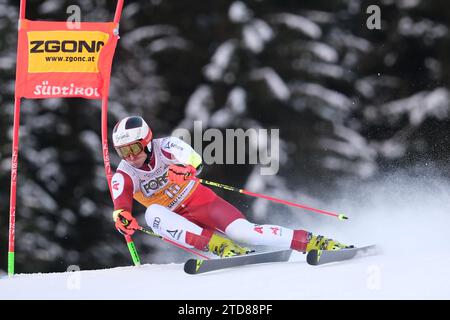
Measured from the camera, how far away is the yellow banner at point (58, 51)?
6336 millimetres

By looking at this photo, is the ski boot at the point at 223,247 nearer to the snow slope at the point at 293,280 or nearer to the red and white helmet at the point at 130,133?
the snow slope at the point at 293,280

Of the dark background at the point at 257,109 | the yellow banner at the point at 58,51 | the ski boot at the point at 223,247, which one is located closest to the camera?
the ski boot at the point at 223,247

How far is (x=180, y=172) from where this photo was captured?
5930mm

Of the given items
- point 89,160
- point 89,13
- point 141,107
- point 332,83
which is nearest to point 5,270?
point 89,160

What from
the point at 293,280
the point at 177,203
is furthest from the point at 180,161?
the point at 293,280

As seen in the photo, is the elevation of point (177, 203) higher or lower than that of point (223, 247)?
higher

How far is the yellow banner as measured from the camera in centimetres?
634

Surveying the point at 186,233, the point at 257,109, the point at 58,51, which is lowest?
the point at 186,233

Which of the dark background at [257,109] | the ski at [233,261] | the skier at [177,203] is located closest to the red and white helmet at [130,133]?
the skier at [177,203]

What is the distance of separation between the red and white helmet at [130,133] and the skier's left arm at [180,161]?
0.19 meters

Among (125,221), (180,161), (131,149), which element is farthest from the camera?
(180,161)

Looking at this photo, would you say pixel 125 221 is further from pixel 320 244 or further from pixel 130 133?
pixel 320 244

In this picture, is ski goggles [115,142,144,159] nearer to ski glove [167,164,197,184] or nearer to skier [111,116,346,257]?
skier [111,116,346,257]

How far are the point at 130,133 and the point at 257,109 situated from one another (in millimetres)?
6140
